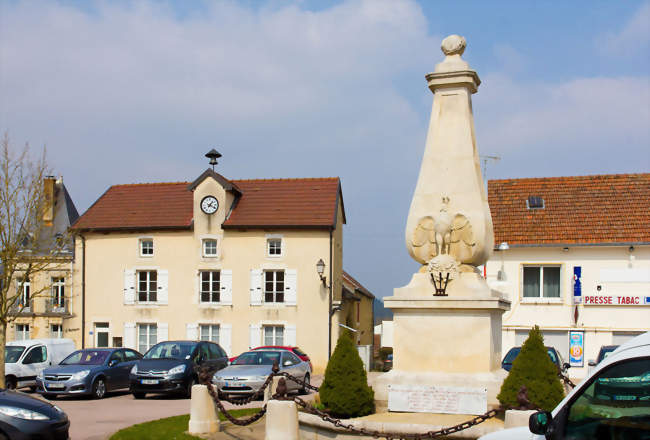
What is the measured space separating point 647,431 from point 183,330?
31.2m

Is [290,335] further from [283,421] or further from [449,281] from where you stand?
[283,421]

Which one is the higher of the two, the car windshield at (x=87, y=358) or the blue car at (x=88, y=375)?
the car windshield at (x=87, y=358)

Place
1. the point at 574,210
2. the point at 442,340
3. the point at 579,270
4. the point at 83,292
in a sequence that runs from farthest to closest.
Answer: the point at 83,292 < the point at 574,210 < the point at 579,270 < the point at 442,340

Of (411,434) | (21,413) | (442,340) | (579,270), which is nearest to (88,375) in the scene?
(21,413)

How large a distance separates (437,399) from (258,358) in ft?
35.0

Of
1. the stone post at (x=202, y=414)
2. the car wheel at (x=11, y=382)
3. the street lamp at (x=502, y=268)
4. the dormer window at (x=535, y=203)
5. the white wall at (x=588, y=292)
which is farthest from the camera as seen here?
the dormer window at (x=535, y=203)

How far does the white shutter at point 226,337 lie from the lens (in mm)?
34375

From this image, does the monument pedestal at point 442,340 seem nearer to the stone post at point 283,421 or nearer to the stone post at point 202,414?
the stone post at point 283,421

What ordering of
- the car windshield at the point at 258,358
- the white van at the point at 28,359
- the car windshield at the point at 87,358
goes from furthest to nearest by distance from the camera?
the white van at the point at 28,359 → the car windshield at the point at 87,358 → the car windshield at the point at 258,358

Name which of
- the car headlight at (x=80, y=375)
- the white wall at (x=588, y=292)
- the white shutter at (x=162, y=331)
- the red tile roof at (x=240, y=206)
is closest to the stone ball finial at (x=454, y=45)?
the car headlight at (x=80, y=375)

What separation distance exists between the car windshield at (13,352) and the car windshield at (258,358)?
680 centimetres

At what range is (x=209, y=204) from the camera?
35531 millimetres

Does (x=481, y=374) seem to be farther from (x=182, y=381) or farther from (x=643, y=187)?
(x=643, y=187)

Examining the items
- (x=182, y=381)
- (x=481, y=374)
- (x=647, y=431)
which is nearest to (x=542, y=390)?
(x=481, y=374)
